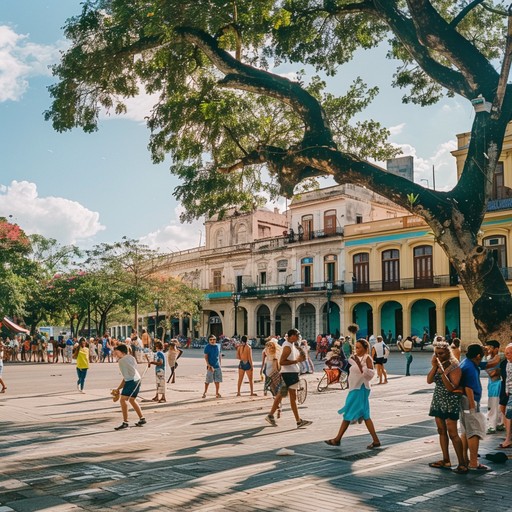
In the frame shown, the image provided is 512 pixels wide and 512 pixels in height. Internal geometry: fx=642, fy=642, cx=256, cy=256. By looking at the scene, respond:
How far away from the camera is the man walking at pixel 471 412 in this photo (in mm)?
7395

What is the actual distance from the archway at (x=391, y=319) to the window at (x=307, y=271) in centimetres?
656

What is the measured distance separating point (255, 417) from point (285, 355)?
7.60ft

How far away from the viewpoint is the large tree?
1033cm

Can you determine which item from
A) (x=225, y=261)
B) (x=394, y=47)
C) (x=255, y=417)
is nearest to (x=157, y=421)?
(x=255, y=417)

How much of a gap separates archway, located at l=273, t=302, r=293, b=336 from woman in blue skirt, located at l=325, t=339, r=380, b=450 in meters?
43.2

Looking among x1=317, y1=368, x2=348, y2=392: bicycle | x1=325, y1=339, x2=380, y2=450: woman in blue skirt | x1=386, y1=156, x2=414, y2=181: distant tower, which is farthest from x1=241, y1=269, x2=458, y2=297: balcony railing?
x1=325, y1=339, x2=380, y2=450: woman in blue skirt

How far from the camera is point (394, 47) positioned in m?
13.9

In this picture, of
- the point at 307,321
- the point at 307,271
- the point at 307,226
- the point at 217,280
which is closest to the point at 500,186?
the point at 307,226

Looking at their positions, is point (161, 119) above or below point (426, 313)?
above

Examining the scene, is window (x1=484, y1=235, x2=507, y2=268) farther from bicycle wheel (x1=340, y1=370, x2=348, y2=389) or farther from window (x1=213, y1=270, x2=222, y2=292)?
window (x1=213, y1=270, x2=222, y2=292)

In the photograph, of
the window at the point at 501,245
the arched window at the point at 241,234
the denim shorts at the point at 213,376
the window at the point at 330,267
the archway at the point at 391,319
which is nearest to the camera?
the denim shorts at the point at 213,376

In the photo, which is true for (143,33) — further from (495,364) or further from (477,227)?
(495,364)

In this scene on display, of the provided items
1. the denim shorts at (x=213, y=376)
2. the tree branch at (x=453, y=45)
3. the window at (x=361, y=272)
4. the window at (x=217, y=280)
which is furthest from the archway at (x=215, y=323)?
the tree branch at (x=453, y=45)

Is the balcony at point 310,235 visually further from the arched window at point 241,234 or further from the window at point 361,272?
the arched window at point 241,234
